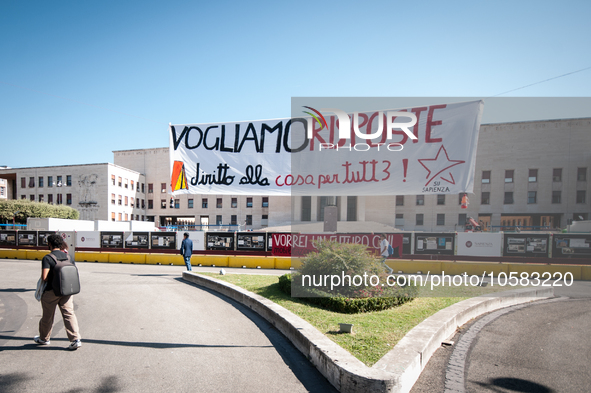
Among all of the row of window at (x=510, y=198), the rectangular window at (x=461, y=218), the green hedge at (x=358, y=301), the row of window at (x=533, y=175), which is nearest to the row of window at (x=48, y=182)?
the row of window at (x=510, y=198)

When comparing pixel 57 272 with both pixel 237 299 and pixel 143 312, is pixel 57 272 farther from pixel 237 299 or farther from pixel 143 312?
pixel 237 299

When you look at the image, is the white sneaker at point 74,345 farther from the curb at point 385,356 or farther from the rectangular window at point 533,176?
the rectangular window at point 533,176

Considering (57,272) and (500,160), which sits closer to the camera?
(57,272)

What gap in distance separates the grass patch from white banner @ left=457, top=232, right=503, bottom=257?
7599 mm

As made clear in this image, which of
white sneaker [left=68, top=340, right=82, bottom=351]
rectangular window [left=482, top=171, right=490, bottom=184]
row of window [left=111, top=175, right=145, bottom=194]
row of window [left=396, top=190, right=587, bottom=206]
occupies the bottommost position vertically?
white sneaker [left=68, top=340, right=82, bottom=351]

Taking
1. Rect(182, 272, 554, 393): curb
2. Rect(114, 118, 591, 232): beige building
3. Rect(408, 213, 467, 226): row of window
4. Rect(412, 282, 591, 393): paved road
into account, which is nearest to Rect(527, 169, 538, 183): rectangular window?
Rect(114, 118, 591, 232): beige building

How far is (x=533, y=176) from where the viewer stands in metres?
50.6

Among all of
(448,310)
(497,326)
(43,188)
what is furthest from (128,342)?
(43,188)

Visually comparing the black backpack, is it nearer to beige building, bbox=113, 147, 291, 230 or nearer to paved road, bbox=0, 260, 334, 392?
paved road, bbox=0, 260, 334, 392

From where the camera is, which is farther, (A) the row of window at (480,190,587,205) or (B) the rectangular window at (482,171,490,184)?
(B) the rectangular window at (482,171,490,184)

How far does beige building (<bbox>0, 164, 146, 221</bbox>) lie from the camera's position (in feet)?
196

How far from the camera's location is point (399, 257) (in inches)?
698

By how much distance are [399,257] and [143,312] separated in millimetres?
13352

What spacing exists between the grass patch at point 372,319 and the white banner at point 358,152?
7.61ft
